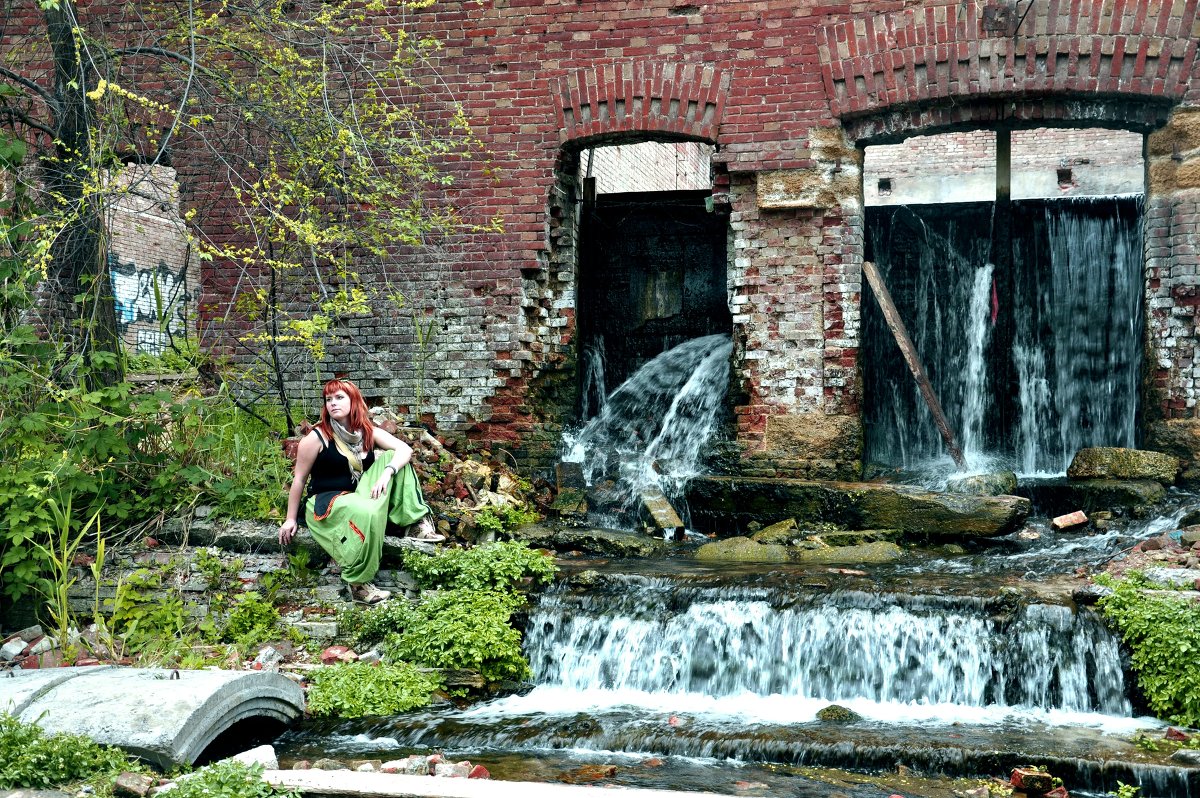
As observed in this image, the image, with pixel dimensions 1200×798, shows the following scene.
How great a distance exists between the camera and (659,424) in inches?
432

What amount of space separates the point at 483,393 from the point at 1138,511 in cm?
575

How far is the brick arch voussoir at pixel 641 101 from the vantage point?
983 cm

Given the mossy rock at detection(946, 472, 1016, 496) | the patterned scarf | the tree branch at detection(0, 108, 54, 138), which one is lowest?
the mossy rock at detection(946, 472, 1016, 496)

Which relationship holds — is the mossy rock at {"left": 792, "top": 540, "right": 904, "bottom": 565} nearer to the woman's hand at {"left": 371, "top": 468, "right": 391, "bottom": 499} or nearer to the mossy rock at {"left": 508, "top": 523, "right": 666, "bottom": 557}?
the mossy rock at {"left": 508, "top": 523, "right": 666, "bottom": 557}

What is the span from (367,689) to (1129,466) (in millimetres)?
6632

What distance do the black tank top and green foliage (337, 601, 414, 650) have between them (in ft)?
2.57

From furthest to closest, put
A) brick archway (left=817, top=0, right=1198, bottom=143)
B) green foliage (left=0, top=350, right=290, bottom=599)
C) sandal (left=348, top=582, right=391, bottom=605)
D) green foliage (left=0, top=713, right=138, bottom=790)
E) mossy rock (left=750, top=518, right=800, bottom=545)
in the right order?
brick archway (left=817, top=0, right=1198, bottom=143) < mossy rock (left=750, top=518, right=800, bottom=545) < sandal (left=348, top=582, right=391, bottom=605) < green foliage (left=0, top=350, right=290, bottom=599) < green foliage (left=0, top=713, right=138, bottom=790)

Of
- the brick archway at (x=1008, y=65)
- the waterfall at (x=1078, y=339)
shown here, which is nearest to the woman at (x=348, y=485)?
the brick archway at (x=1008, y=65)

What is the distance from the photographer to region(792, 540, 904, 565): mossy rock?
780 cm

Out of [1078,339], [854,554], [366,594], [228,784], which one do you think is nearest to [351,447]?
[366,594]

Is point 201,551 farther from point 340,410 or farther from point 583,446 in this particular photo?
point 583,446

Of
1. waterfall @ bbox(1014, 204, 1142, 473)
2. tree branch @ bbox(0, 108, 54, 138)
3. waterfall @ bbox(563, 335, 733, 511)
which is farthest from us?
waterfall @ bbox(1014, 204, 1142, 473)

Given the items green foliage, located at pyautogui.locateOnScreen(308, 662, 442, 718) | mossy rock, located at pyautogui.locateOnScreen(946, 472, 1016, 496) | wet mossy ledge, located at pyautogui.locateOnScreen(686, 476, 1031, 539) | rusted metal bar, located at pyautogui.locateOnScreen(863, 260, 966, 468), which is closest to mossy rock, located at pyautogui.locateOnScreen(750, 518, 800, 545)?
wet mossy ledge, located at pyautogui.locateOnScreen(686, 476, 1031, 539)

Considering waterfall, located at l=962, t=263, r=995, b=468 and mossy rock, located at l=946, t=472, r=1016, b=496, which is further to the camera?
waterfall, located at l=962, t=263, r=995, b=468
